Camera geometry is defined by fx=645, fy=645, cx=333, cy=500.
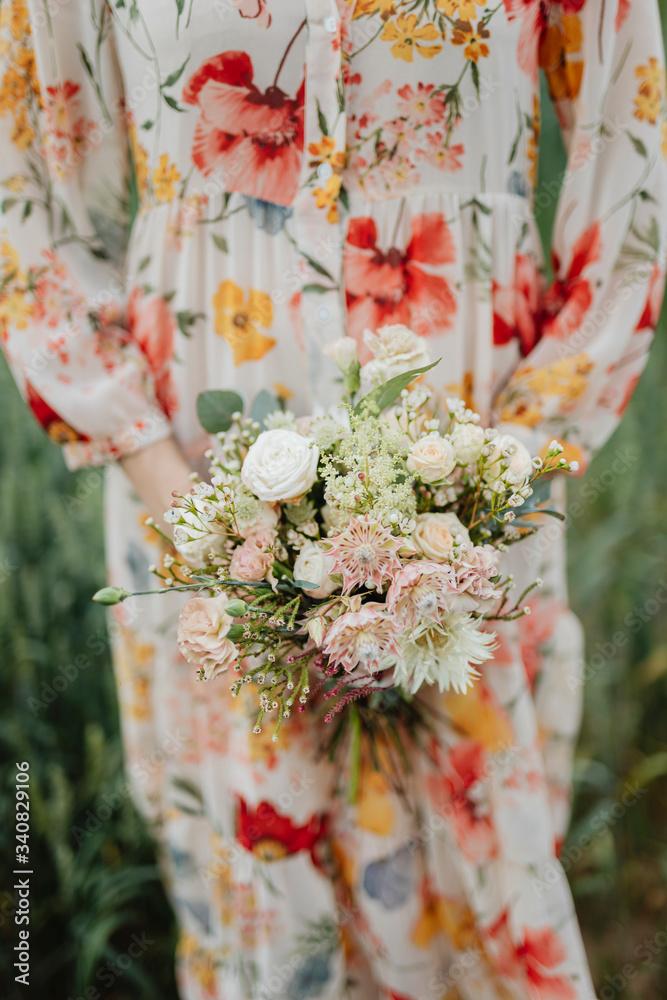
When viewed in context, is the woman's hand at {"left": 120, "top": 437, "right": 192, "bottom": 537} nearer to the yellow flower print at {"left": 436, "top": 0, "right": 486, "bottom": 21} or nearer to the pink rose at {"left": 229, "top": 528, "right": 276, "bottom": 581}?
the pink rose at {"left": 229, "top": 528, "right": 276, "bottom": 581}

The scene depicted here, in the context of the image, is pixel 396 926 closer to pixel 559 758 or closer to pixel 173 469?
pixel 559 758

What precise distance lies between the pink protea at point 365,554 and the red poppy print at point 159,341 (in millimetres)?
335

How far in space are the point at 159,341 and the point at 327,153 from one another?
10.8 inches

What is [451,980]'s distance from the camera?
31.2 inches

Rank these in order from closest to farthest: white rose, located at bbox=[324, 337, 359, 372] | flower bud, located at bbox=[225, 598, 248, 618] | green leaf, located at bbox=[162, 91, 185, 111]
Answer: flower bud, located at bbox=[225, 598, 248, 618]
white rose, located at bbox=[324, 337, 359, 372]
green leaf, located at bbox=[162, 91, 185, 111]

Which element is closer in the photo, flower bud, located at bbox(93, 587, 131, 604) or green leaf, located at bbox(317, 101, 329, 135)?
flower bud, located at bbox(93, 587, 131, 604)

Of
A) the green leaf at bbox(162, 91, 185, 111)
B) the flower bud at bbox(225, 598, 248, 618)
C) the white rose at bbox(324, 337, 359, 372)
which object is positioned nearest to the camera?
the flower bud at bbox(225, 598, 248, 618)

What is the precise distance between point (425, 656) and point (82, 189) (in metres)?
0.70

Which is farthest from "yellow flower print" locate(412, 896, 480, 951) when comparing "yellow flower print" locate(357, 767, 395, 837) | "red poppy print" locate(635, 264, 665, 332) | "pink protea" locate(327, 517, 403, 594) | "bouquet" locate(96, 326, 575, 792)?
"red poppy print" locate(635, 264, 665, 332)

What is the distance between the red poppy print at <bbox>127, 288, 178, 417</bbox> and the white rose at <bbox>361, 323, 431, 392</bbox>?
10.5 inches

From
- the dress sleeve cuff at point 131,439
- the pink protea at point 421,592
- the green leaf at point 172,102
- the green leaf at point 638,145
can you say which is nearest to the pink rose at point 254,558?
the pink protea at point 421,592

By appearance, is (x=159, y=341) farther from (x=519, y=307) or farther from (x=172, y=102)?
(x=519, y=307)

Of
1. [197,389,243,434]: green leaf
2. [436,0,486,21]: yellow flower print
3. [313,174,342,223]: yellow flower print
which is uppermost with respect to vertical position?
[436,0,486,21]: yellow flower print

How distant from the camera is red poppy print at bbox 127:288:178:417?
74cm
